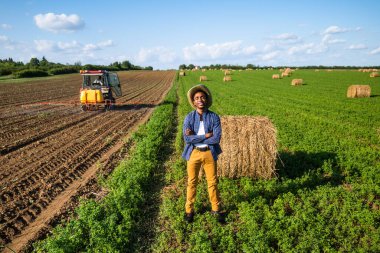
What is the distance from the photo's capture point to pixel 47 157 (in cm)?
1013

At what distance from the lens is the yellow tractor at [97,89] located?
742 inches

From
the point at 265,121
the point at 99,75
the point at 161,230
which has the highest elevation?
the point at 99,75

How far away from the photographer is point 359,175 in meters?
8.39

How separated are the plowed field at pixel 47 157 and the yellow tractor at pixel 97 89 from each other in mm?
633

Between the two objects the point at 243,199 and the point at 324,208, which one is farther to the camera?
the point at 243,199

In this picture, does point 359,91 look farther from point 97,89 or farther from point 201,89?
point 201,89

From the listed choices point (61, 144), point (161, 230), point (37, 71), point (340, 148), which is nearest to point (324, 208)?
point (161, 230)

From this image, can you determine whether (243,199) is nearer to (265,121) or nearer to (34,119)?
(265,121)

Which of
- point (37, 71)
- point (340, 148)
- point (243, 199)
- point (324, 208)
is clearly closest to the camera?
point (324, 208)

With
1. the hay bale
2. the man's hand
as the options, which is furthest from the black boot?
the hay bale

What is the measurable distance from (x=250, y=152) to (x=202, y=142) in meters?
2.33

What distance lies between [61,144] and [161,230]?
725 centimetres

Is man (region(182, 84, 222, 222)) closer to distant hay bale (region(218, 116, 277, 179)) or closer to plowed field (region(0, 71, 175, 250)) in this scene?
distant hay bale (region(218, 116, 277, 179))

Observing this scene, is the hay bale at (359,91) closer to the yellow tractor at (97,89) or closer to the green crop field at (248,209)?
the green crop field at (248,209)
